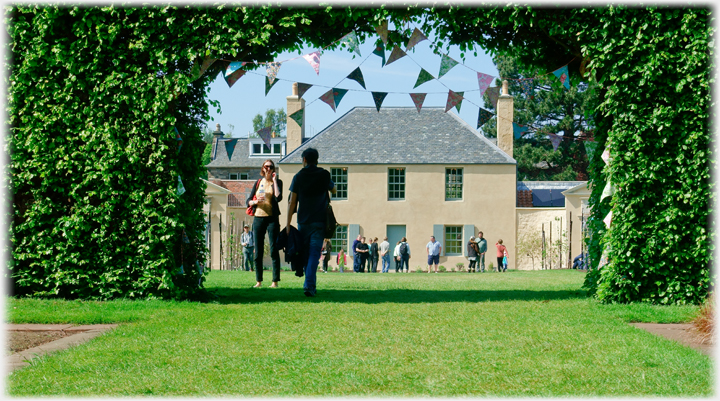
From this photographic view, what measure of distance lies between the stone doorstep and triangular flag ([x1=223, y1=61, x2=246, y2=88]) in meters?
3.20

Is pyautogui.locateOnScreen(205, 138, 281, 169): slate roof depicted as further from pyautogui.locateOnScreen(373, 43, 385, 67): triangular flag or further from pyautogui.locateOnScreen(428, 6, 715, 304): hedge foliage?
pyautogui.locateOnScreen(428, 6, 715, 304): hedge foliage

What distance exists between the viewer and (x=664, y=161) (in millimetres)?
7270

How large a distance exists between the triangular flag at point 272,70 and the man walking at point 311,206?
0.95m

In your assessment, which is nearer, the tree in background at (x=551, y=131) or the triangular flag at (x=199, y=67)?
the triangular flag at (x=199, y=67)

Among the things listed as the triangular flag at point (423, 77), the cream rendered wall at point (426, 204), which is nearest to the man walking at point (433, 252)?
the cream rendered wall at point (426, 204)

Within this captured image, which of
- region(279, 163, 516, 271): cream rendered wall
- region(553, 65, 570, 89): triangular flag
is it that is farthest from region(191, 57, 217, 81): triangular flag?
region(279, 163, 516, 271): cream rendered wall

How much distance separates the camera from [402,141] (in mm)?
32938

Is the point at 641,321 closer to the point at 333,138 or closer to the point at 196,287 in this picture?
the point at 196,287

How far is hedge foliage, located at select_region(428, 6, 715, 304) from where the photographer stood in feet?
23.6

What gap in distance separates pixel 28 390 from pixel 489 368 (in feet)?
8.11

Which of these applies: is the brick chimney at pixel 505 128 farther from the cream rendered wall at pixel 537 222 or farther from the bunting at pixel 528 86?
the bunting at pixel 528 86

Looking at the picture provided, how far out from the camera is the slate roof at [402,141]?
32250mm

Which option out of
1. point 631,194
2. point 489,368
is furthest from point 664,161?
point 489,368

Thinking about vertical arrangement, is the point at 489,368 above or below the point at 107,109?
below
